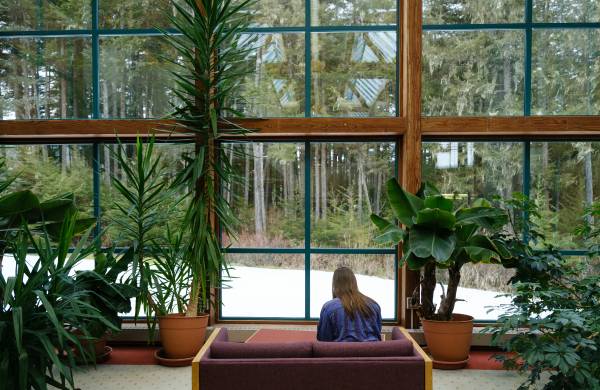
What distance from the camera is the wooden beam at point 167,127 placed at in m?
5.79

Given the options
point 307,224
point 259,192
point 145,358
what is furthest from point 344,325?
point 259,192

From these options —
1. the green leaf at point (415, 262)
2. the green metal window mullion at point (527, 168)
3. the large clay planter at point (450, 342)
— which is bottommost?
the large clay planter at point (450, 342)

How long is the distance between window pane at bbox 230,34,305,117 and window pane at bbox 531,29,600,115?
8.43ft

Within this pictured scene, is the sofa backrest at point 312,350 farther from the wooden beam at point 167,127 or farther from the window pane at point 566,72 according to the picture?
the window pane at point 566,72

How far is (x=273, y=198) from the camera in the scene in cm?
629

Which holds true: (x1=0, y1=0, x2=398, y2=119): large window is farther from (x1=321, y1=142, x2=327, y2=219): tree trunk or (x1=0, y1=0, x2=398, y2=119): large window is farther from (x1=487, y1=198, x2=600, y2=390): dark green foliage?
(x1=487, y1=198, x2=600, y2=390): dark green foliage

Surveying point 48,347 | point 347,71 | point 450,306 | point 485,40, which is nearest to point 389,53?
point 347,71

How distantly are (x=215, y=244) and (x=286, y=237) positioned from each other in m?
1.03

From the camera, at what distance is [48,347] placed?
3.47m

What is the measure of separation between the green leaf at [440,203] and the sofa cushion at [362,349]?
195 cm

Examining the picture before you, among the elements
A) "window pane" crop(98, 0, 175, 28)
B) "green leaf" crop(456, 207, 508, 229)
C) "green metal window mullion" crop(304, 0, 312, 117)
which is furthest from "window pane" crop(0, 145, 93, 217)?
"green leaf" crop(456, 207, 508, 229)

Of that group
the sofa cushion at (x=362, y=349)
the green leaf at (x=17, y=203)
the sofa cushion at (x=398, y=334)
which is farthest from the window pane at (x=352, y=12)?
the sofa cushion at (x=362, y=349)

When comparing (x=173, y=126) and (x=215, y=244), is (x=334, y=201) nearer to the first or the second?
(x=215, y=244)

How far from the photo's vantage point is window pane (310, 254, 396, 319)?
244 inches
